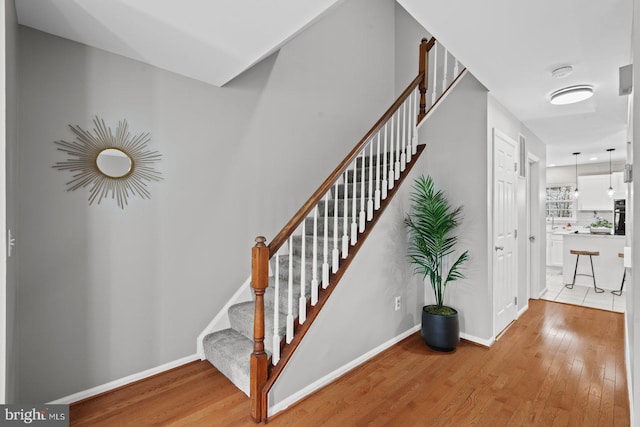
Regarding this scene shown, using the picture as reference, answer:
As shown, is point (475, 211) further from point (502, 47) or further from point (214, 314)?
point (214, 314)

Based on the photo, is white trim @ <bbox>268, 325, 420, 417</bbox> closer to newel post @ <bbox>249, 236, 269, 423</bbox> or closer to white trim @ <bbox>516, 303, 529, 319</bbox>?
newel post @ <bbox>249, 236, 269, 423</bbox>

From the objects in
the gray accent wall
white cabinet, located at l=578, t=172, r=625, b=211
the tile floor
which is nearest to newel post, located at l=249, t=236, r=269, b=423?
the gray accent wall

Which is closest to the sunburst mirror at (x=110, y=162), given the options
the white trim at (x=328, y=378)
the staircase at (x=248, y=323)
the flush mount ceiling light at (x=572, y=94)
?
the staircase at (x=248, y=323)

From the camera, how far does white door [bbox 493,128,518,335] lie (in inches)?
125

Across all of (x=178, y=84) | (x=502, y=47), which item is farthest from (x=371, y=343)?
(x=178, y=84)

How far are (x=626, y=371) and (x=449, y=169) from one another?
7.25ft

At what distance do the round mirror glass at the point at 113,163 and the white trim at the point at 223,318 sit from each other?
1384mm

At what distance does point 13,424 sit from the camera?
137cm

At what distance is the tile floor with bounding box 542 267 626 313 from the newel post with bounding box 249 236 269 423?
471cm

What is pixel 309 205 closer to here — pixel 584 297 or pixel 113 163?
pixel 113 163

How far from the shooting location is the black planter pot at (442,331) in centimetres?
290

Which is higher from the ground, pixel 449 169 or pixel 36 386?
pixel 449 169

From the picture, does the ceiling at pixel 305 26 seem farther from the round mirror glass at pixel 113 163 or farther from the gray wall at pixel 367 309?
the gray wall at pixel 367 309

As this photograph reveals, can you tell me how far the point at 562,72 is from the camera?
98.7 inches
